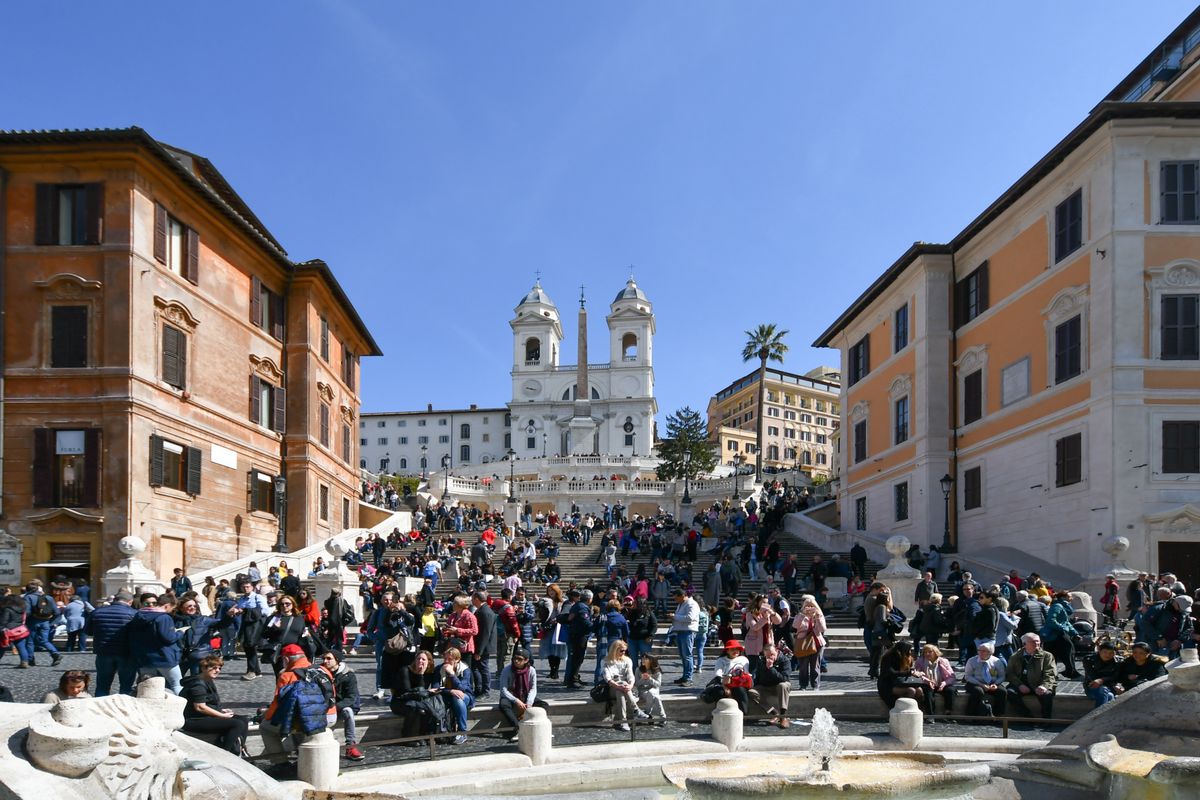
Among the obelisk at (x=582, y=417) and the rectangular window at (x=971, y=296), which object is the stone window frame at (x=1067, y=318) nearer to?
the rectangular window at (x=971, y=296)

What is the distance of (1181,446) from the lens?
21.8 metres

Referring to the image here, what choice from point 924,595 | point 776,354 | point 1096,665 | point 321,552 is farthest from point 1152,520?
point 776,354

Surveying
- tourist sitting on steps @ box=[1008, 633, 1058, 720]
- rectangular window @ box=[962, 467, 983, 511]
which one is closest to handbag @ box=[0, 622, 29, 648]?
tourist sitting on steps @ box=[1008, 633, 1058, 720]

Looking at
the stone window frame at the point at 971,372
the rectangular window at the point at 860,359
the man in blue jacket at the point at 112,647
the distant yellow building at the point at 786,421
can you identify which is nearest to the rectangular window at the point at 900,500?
the stone window frame at the point at 971,372

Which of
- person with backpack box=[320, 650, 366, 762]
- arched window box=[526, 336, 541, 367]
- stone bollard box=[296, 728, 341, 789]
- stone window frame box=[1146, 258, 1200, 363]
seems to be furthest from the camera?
arched window box=[526, 336, 541, 367]

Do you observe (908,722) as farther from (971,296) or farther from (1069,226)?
(971,296)

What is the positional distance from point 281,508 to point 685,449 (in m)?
52.9

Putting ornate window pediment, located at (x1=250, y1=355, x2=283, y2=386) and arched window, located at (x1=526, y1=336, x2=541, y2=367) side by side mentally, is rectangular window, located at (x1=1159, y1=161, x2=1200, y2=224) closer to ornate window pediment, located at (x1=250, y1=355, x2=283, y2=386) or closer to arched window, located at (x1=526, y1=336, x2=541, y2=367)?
ornate window pediment, located at (x1=250, y1=355, x2=283, y2=386)

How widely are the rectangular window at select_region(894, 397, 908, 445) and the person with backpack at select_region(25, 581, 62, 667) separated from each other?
23.9 meters

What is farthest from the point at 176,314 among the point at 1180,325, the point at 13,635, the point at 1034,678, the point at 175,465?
the point at 1180,325

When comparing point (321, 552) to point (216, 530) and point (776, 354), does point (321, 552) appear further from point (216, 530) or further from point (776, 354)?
point (776, 354)

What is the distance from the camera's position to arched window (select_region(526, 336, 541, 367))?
115000 mm

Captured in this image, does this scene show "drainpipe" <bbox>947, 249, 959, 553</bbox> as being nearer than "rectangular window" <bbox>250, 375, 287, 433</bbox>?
Yes

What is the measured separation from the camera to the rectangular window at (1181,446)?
2175 centimetres
